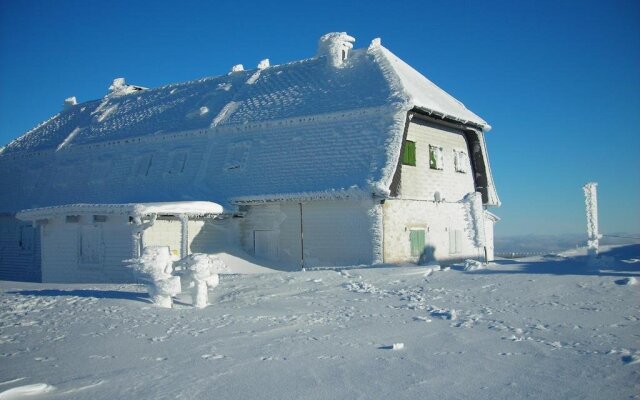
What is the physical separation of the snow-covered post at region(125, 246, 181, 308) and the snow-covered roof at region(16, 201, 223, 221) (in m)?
6.18

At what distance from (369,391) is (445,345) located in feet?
7.02

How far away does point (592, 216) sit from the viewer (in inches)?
630

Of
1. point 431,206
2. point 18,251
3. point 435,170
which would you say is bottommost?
point 18,251

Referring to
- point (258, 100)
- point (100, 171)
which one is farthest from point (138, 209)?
point (100, 171)

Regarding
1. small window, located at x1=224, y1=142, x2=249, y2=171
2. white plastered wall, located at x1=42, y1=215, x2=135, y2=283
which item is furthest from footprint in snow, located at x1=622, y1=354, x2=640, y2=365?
small window, located at x1=224, y1=142, x2=249, y2=171

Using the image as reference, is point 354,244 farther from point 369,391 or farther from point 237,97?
point 369,391

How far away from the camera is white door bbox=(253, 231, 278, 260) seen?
65.5ft

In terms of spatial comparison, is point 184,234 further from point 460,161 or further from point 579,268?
point 579,268

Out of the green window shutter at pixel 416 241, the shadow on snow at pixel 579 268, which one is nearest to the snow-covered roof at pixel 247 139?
the green window shutter at pixel 416 241

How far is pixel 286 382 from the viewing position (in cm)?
597

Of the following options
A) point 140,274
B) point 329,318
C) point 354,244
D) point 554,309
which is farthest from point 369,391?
point 354,244

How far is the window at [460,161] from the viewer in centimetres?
2202

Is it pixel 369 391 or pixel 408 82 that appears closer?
pixel 369 391

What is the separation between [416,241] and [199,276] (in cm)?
1036
